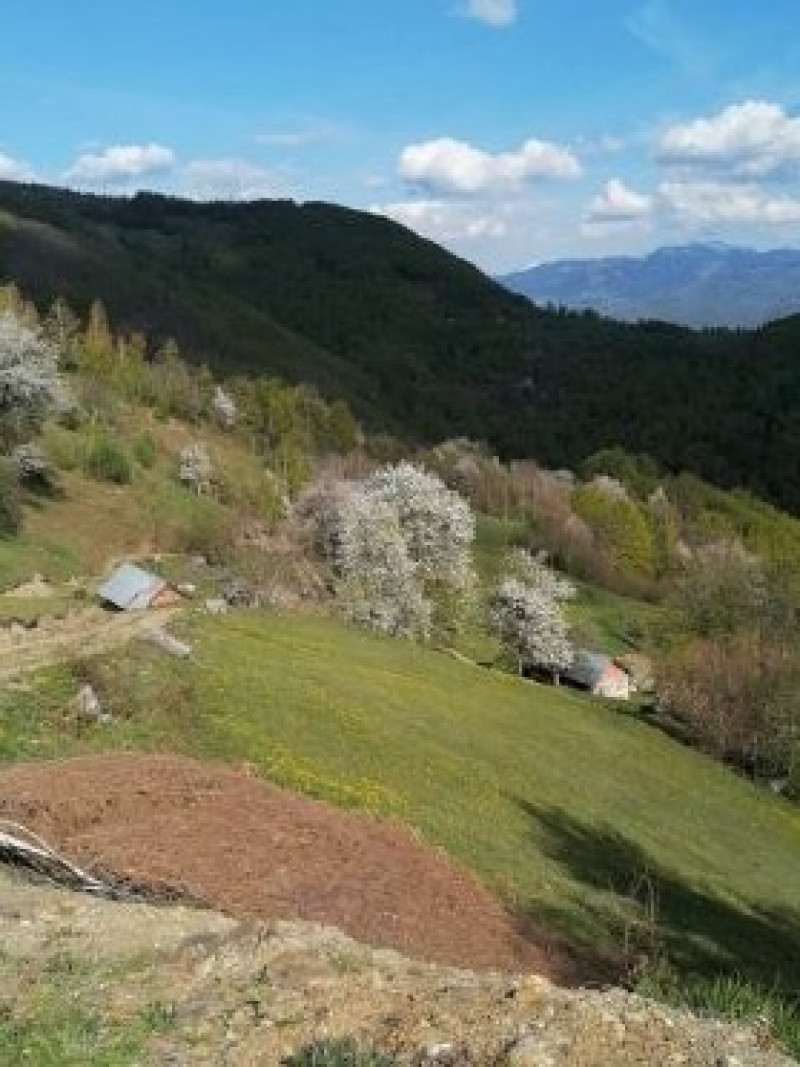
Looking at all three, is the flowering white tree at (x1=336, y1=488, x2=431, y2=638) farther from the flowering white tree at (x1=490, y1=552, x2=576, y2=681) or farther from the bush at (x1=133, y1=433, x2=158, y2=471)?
the bush at (x1=133, y1=433, x2=158, y2=471)

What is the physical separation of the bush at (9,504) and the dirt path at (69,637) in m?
31.7

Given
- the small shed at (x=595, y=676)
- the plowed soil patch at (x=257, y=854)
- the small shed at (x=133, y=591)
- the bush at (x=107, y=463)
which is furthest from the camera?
the small shed at (x=595, y=676)

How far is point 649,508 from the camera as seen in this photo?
611ft

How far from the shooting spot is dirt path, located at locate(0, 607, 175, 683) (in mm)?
36994

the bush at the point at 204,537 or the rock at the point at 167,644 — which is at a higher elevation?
the rock at the point at 167,644

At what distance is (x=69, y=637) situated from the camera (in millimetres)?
41719

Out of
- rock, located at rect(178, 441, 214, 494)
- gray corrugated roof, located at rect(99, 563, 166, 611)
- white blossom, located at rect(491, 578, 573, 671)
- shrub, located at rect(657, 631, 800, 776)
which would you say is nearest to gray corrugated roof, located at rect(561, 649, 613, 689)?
white blossom, located at rect(491, 578, 573, 671)

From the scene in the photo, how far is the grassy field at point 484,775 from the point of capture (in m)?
32.8

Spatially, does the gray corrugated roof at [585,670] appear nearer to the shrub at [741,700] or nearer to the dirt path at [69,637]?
the shrub at [741,700]

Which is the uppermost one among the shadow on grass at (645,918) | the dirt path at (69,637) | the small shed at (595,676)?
the dirt path at (69,637)

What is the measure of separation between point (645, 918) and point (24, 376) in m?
67.5

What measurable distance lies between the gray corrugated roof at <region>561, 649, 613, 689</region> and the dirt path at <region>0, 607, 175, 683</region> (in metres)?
62.9

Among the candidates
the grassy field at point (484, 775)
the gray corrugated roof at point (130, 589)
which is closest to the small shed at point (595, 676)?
the grassy field at point (484, 775)

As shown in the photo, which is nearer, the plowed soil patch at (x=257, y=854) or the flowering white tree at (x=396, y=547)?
the plowed soil patch at (x=257, y=854)
